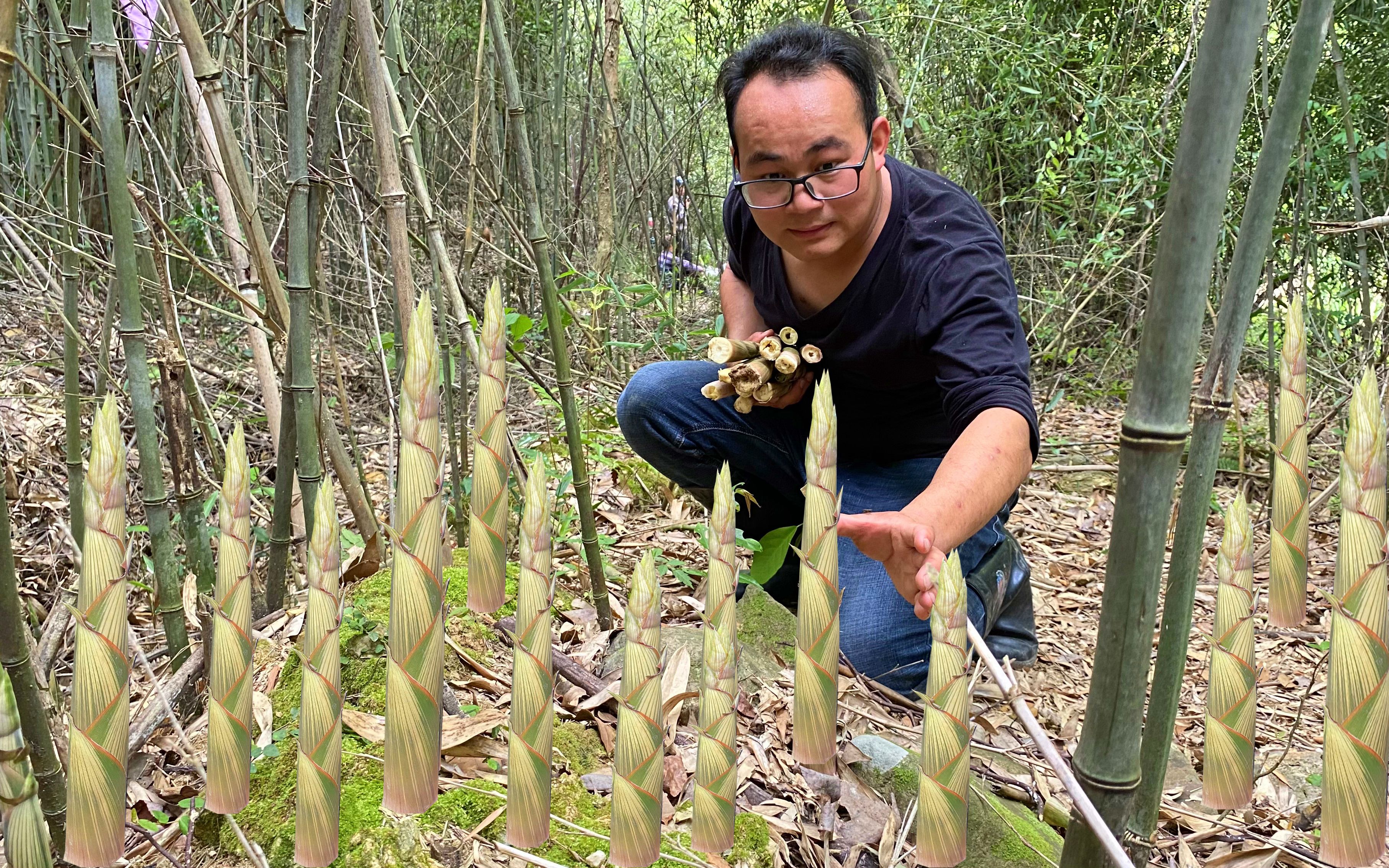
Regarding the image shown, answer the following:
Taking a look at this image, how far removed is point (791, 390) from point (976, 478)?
2.87 ft

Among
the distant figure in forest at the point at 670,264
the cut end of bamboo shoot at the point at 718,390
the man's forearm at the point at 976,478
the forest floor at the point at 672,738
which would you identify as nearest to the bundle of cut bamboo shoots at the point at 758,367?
the cut end of bamboo shoot at the point at 718,390

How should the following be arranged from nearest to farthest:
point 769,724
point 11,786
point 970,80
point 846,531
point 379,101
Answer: point 11,786 → point 846,531 → point 379,101 → point 769,724 → point 970,80

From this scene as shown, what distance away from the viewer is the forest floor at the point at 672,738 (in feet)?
4.25

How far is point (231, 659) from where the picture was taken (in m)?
0.81

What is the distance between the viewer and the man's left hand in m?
0.95

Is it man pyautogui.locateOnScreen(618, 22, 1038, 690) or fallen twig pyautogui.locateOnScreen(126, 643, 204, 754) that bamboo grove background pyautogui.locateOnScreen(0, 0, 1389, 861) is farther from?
man pyautogui.locateOnScreen(618, 22, 1038, 690)

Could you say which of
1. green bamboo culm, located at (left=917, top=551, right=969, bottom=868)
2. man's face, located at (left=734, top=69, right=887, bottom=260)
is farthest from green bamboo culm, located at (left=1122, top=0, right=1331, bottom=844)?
man's face, located at (left=734, top=69, right=887, bottom=260)

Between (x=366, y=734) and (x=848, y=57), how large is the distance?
1.75 m

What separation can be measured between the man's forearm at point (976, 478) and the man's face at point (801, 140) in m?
0.60

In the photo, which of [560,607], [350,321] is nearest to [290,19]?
[560,607]

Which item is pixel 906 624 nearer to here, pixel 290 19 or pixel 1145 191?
pixel 290 19

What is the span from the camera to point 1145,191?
5137mm

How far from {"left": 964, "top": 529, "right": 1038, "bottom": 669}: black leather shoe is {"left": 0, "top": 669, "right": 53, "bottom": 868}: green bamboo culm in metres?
2.26

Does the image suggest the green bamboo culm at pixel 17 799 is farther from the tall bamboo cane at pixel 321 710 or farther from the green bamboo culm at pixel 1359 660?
the green bamboo culm at pixel 1359 660
